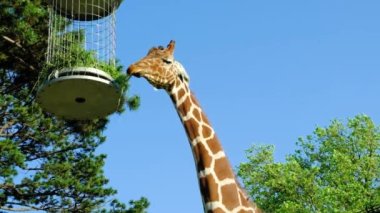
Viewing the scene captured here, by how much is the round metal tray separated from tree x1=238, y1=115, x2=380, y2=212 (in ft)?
35.2

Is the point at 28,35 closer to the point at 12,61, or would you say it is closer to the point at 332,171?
the point at 12,61

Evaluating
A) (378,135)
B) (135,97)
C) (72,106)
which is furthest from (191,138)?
(378,135)

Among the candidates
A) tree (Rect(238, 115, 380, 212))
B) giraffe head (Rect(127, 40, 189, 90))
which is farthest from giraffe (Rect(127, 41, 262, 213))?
tree (Rect(238, 115, 380, 212))

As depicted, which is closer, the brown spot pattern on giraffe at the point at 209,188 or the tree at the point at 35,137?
the brown spot pattern on giraffe at the point at 209,188

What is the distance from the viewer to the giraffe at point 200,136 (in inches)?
278

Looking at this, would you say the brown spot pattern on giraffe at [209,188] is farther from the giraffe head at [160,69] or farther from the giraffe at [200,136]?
the giraffe head at [160,69]

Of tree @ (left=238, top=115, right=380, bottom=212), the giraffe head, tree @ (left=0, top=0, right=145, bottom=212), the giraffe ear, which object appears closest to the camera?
the giraffe head

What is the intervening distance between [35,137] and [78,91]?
19.9 feet

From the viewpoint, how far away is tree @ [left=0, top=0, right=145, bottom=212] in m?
14.5

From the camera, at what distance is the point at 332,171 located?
2244cm

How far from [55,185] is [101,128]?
229 cm

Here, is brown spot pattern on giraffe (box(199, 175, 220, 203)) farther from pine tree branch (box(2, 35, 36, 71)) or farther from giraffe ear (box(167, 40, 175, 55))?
pine tree branch (box(2, 35, 36, 71))

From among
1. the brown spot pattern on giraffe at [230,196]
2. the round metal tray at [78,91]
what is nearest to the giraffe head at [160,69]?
the brown spot pattern on giraffe at [230,196]

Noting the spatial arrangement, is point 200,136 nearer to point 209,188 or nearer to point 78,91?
point 209,188
